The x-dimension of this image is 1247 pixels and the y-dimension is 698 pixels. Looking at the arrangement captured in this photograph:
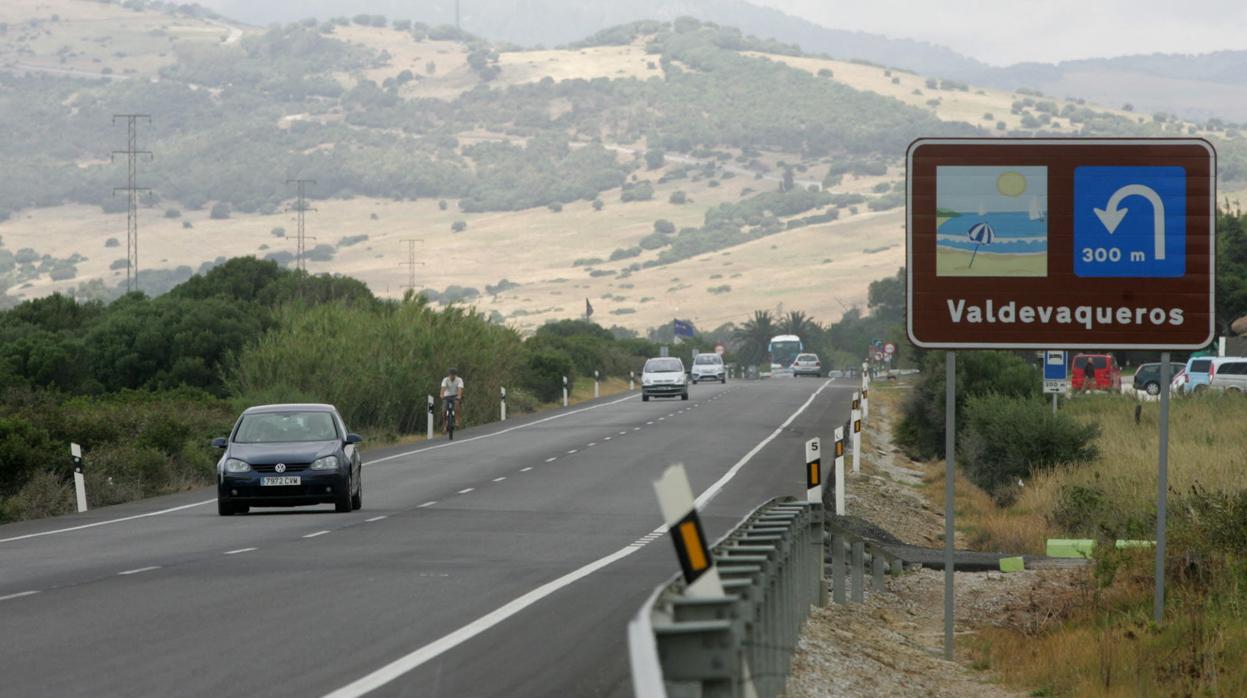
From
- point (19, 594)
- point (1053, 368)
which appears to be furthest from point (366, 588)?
point (1053, 368)

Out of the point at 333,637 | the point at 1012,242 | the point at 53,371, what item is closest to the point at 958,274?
the point at 1012,242

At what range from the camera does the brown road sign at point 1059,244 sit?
581 inches

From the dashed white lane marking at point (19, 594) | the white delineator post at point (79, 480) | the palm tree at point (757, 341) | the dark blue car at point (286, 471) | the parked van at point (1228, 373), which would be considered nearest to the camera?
the dashed white lane marking at point (19, 594)

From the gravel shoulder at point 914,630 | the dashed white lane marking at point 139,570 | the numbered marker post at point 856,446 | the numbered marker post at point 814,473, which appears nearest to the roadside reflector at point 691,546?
the gravel shoulder at point 914,630

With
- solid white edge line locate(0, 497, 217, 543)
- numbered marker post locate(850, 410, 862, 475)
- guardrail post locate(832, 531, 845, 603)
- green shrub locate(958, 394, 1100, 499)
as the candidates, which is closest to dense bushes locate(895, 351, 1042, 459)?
green shrub locate(958, 394, 1100, 499)

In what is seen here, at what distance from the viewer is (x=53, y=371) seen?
50812 millimetres

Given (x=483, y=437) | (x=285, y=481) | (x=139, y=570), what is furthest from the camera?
(x=483, y=437)

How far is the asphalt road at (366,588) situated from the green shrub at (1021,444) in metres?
5.32

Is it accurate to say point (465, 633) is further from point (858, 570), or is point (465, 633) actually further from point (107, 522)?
point (107, 522)

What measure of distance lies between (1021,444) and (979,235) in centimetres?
2200

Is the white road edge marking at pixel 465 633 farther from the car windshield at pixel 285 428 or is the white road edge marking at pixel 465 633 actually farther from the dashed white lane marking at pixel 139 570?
the car windshield at pixel 285 428

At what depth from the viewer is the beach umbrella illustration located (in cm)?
1488

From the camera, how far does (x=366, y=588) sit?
51.0 ft

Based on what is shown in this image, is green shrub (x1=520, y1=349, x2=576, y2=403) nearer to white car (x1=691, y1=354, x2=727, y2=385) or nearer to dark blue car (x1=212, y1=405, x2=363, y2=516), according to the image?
white car (x1=691, y1=354, x2=727, y2=385)
